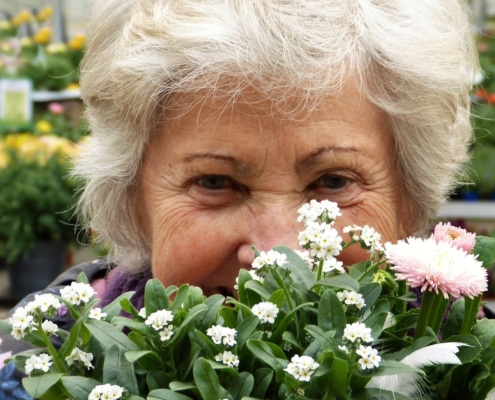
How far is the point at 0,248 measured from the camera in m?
5.73

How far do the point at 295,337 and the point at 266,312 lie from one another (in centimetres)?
6

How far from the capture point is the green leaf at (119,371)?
100 cm

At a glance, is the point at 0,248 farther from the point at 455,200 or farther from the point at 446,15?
the point at 446,15

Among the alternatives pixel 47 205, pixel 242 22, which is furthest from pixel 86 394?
pixel 47 205

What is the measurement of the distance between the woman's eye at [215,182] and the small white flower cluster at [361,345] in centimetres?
77

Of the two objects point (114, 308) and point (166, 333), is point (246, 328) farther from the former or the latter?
point (114, 308)

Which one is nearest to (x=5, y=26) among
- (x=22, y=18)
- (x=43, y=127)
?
(x=22, y=18)

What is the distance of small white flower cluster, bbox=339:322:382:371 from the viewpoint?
927 millimetres

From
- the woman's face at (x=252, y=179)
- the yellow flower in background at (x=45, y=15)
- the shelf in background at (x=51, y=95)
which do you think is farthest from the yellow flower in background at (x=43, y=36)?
the woman's face at (x=252, y=179)

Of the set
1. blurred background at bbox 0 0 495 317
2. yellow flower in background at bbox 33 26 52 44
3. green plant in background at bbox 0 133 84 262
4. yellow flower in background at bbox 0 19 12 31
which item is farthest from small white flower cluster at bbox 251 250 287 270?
yellow flower in background at bbox 0 19 12 31

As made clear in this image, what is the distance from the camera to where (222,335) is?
985mm

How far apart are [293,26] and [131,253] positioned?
750mm

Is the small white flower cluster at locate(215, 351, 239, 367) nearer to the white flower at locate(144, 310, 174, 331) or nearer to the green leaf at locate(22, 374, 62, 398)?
the white flower at locate(144, 310, 174, 331)

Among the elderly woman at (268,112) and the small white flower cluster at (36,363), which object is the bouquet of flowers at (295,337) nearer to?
the small white flower cluster at (36,363)
